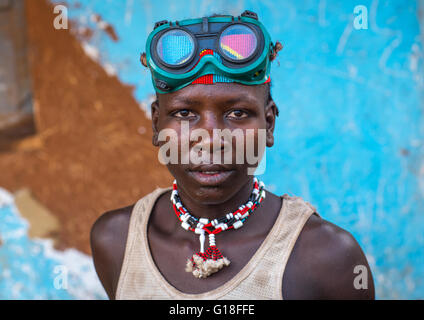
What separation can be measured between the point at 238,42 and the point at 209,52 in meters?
0.12

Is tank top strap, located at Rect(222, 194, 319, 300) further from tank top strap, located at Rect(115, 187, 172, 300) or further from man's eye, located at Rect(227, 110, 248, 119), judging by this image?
man's eye, located at Rect(227, 110, 248, 119)

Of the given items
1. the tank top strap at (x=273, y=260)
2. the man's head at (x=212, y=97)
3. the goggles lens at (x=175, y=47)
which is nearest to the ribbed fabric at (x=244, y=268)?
the tank top strap at (x=273, y=260)

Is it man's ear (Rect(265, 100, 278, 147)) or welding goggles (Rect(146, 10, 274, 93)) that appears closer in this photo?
welding goggles (Rect(146, 10, 274, 93))

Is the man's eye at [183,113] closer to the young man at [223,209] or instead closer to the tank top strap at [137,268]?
the young man at [223,209]

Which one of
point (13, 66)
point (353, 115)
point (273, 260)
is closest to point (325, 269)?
point (273, 260)

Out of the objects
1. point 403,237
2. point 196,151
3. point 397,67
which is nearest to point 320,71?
point 397,67

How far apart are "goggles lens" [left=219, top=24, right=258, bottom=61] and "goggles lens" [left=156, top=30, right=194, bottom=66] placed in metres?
0.12

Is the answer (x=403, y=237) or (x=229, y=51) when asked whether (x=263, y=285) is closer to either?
(x=229, y=51)

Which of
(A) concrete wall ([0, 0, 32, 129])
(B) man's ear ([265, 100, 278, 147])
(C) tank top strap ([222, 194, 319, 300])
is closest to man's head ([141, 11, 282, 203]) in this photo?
(B) man's ear ([265, 100, 278, 147])

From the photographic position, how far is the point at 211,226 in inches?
79.3

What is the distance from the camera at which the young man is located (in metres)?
1.80

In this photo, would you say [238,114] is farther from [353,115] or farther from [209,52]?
[353,115]

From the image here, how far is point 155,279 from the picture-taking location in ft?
6.47

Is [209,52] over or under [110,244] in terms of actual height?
over
